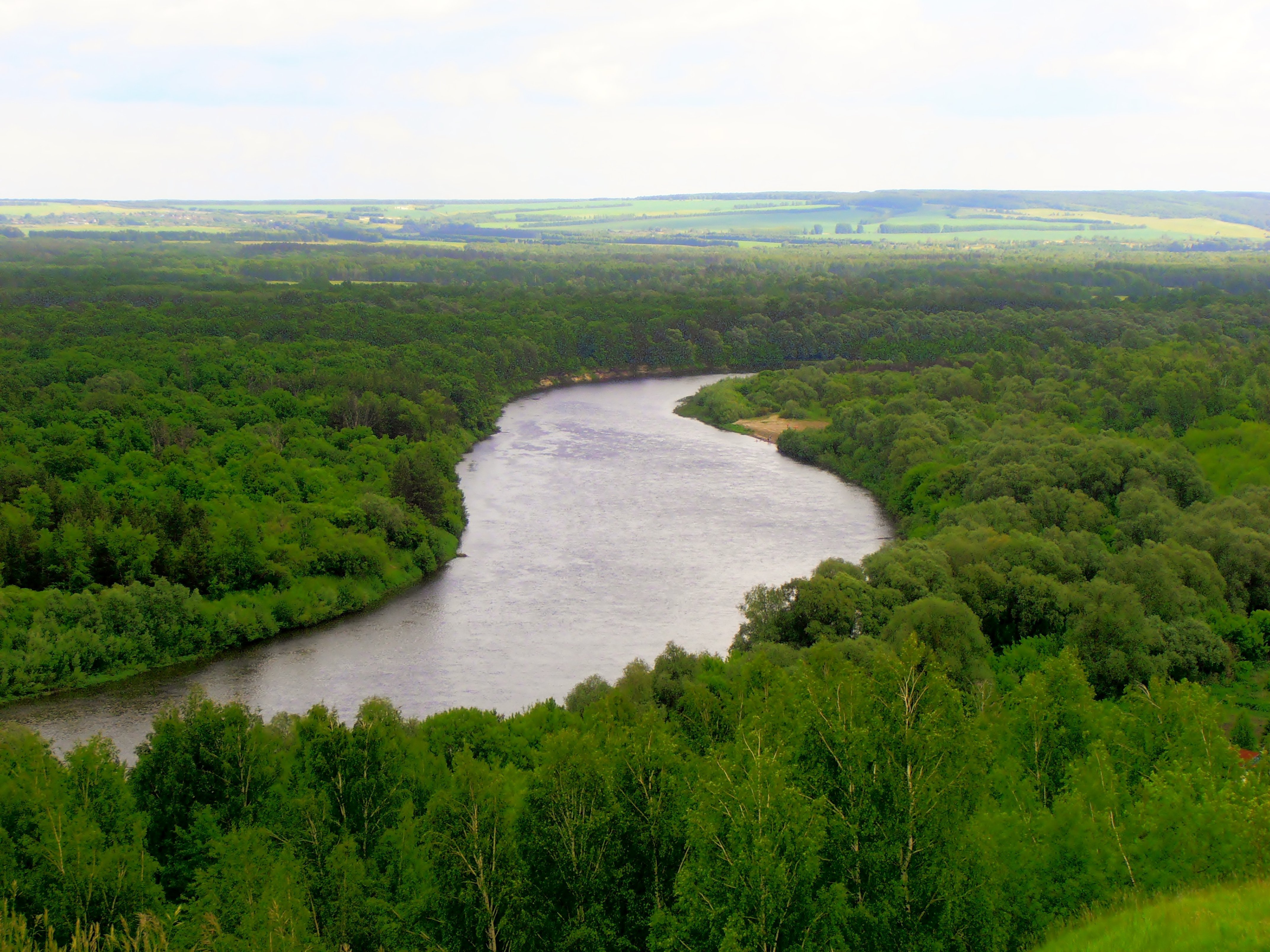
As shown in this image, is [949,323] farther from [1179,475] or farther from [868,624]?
[868,624]

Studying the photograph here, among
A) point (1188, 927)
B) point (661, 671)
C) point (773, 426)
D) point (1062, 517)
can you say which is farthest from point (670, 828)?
point (773, 426)

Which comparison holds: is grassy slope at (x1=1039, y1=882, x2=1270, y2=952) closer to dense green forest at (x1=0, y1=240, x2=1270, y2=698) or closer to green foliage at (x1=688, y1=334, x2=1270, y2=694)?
green foliage at (x1=688, y1=334, x2=1270, y2=694)

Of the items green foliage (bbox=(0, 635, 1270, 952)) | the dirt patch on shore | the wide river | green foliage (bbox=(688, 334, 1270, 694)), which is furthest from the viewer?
the dirt patch on shore

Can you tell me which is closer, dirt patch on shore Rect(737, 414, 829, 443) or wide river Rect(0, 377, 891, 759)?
wide river Rect(0, 377, 891, 759)

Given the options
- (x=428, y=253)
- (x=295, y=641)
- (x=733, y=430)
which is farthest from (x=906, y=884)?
(x=428, y=253)

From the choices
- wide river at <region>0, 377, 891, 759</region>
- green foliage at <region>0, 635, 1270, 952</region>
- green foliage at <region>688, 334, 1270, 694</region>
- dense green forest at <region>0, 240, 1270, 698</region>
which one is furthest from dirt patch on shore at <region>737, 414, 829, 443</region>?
green foliage at <region>0, 635, 1270, 952</region>

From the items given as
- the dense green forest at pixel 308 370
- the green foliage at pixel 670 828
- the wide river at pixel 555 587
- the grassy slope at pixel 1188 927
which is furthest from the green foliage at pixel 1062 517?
the dense green forest at pixel 308 370

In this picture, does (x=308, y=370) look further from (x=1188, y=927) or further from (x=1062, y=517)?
(x=1188, y=927)
